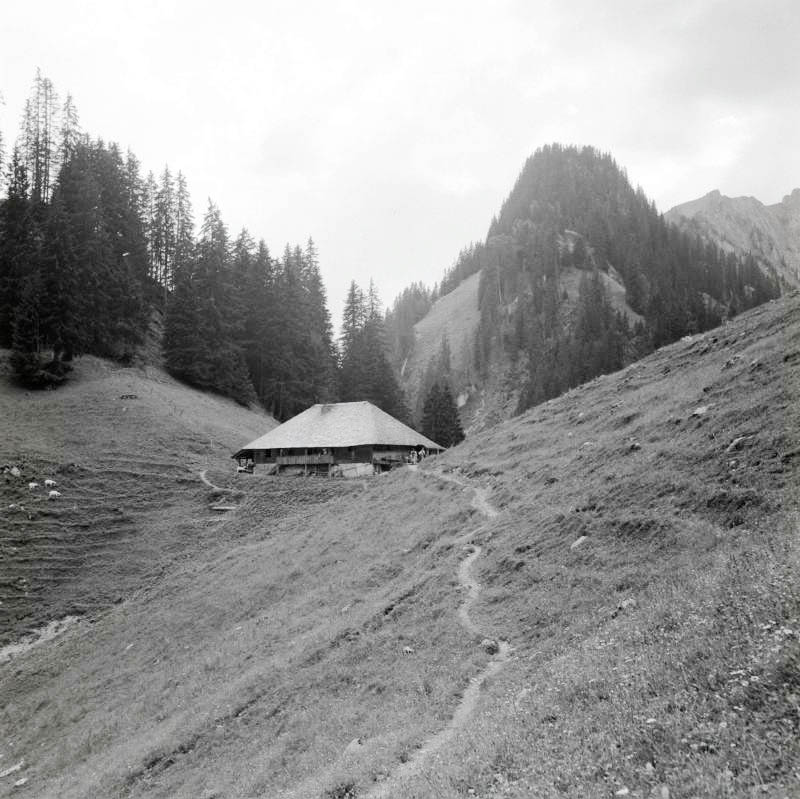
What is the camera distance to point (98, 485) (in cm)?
4331

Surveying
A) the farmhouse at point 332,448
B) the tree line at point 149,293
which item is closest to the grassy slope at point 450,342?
the tree line at point 149,293

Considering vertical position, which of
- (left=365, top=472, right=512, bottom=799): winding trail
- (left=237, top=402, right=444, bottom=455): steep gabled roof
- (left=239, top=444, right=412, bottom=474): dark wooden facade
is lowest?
(left=365, top=472, right=512, bottom=799): winding trail

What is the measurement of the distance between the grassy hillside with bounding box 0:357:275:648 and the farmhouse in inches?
165

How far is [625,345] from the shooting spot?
398 feet

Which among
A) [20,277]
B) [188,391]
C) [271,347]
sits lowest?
[188,391]

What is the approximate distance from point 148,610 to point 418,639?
2022 cm

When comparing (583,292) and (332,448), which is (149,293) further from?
(583,292)

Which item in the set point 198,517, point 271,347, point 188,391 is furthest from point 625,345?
point 198,517

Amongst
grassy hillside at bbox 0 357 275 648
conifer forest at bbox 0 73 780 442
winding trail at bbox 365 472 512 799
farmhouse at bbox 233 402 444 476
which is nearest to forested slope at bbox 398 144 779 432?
conifer forest at bbox 0 73 780 442

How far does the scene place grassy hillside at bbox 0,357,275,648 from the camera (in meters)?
33.4

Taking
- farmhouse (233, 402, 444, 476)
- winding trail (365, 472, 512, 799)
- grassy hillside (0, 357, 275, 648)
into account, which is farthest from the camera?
farmhouse (233, 402, 444, 476)

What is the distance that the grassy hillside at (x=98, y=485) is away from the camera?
33406 millimetres

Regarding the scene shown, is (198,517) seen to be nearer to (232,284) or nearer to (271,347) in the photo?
(271,347)

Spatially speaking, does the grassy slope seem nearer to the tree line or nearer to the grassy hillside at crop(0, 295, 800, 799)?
the tree line
